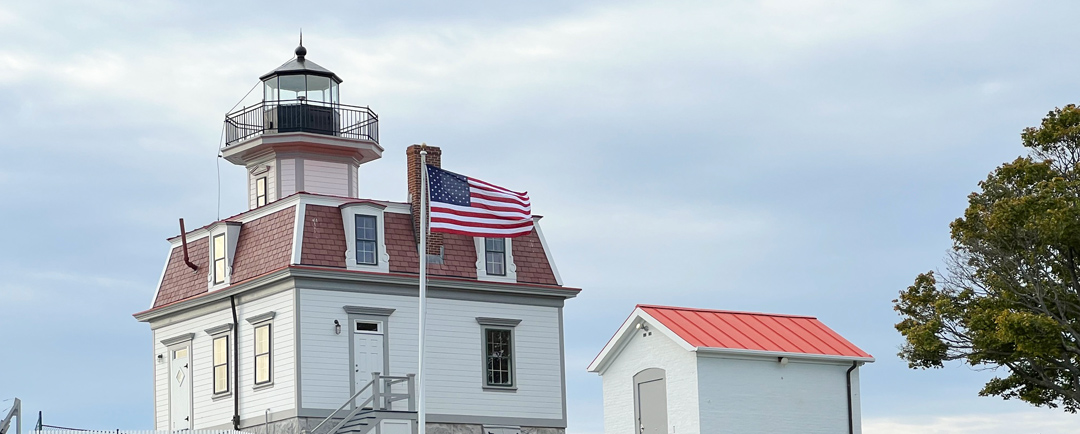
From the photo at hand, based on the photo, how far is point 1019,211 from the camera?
122 feet

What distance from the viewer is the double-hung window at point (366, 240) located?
36.2 meters

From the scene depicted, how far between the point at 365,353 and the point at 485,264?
416cm

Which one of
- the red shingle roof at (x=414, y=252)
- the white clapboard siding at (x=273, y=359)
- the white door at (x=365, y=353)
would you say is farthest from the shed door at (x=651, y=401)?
the white clapboard siding at (x=273, y=359)

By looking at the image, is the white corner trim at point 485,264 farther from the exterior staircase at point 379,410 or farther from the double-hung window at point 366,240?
the exterior staircase at point 379,410

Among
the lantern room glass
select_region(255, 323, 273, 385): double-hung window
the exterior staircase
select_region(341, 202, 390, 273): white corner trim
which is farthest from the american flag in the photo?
the lantern room glass

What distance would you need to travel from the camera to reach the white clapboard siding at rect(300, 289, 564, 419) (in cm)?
3491

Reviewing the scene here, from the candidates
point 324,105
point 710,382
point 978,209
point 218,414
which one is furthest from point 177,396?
point 978,209

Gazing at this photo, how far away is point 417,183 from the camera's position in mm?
37594

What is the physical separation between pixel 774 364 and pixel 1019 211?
23.4 ft

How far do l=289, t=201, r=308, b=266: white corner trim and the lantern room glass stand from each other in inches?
297

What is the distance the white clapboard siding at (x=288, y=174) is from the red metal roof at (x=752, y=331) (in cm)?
1074

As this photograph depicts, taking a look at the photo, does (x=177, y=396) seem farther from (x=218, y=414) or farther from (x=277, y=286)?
(x=277, y=286)

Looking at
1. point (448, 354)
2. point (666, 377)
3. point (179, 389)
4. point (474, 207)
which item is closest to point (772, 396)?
point (666, 377)

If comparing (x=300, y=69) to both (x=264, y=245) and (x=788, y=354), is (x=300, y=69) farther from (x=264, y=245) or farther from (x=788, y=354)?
(x=788, y=354)
